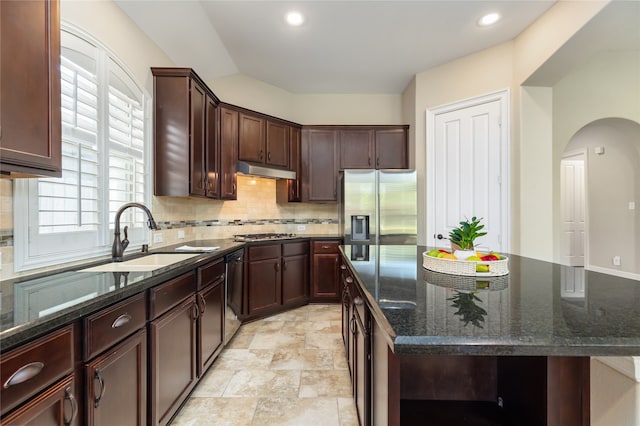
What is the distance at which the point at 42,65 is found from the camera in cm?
112

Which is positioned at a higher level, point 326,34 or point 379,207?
point 326,34

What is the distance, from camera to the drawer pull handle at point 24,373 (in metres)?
0.74

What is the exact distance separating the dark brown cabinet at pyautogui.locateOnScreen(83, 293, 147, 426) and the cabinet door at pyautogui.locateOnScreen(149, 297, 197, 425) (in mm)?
61

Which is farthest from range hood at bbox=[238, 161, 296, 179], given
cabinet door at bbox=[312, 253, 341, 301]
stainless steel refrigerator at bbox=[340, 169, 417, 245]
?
cabinet door at bbox=[312, 253, 341, 301]

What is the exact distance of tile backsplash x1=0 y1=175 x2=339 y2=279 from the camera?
2773 millimetres

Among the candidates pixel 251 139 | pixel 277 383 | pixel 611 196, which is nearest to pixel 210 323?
pixel 277 383

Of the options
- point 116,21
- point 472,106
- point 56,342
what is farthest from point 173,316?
point 472,106

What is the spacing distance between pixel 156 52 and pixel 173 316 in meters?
2.38

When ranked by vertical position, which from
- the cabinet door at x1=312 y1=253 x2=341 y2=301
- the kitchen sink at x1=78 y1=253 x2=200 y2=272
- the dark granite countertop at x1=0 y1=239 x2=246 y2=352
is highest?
the dark granite countertop at x1=0 y1=239 x2=246 y2=352

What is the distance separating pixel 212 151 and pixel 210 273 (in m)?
1.44

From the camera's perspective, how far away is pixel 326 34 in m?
2.88

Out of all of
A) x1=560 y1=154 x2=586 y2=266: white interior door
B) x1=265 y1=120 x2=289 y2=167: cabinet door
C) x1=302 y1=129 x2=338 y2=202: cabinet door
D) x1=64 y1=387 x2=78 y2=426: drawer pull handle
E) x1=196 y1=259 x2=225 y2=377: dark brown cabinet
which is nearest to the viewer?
x1=64 y1=387 x2=78 y2=426: drawer pull handle

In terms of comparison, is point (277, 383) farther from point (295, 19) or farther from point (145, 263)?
point (295, 19)

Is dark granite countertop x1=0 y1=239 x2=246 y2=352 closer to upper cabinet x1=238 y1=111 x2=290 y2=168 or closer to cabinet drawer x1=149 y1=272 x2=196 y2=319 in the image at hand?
cabinet drawer x1=149 y1=272 x2=196 y2=319
